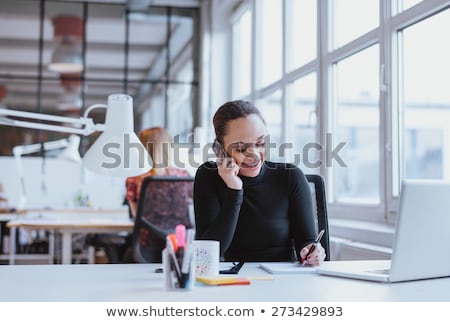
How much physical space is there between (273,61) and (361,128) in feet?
5.15

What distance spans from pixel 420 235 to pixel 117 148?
85 cm

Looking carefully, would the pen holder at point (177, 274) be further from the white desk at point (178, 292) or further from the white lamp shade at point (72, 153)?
the white lamp shade at point (72, 153)

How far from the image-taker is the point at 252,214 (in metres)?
2.06

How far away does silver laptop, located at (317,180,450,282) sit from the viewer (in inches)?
56.8

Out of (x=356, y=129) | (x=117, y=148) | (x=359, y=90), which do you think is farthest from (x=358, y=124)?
(x=117, y=148)

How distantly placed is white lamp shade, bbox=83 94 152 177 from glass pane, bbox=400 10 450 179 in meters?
1.74

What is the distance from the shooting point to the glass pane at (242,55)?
6.50m

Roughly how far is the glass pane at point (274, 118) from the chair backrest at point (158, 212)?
68.5 inches

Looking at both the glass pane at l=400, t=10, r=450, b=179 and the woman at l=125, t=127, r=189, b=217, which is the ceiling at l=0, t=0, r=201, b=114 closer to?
the woman at l=125, t=127, r=189, b=217

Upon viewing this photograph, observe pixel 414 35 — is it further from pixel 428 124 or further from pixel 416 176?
pixel 416 176

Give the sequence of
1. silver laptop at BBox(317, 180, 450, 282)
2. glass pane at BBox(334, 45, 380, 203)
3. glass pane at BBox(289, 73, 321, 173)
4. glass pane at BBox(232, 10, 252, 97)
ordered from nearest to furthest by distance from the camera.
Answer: silver laptop at BBox(317, 180, 450, 282), glass pane at BBox(334, 45, 380, 203), glass pane at BBox(289, 73, 321, 173), glass pane at BBox(232, 10, 252, 97)

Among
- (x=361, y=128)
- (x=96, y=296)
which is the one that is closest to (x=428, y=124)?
(x=361, y=128)

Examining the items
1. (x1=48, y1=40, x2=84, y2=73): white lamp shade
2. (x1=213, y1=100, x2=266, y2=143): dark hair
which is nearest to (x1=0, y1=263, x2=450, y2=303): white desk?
(x1=213, y1=100, x2=266, y2=143): dark hair

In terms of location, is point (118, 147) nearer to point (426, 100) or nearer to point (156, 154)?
point (156, 154)
